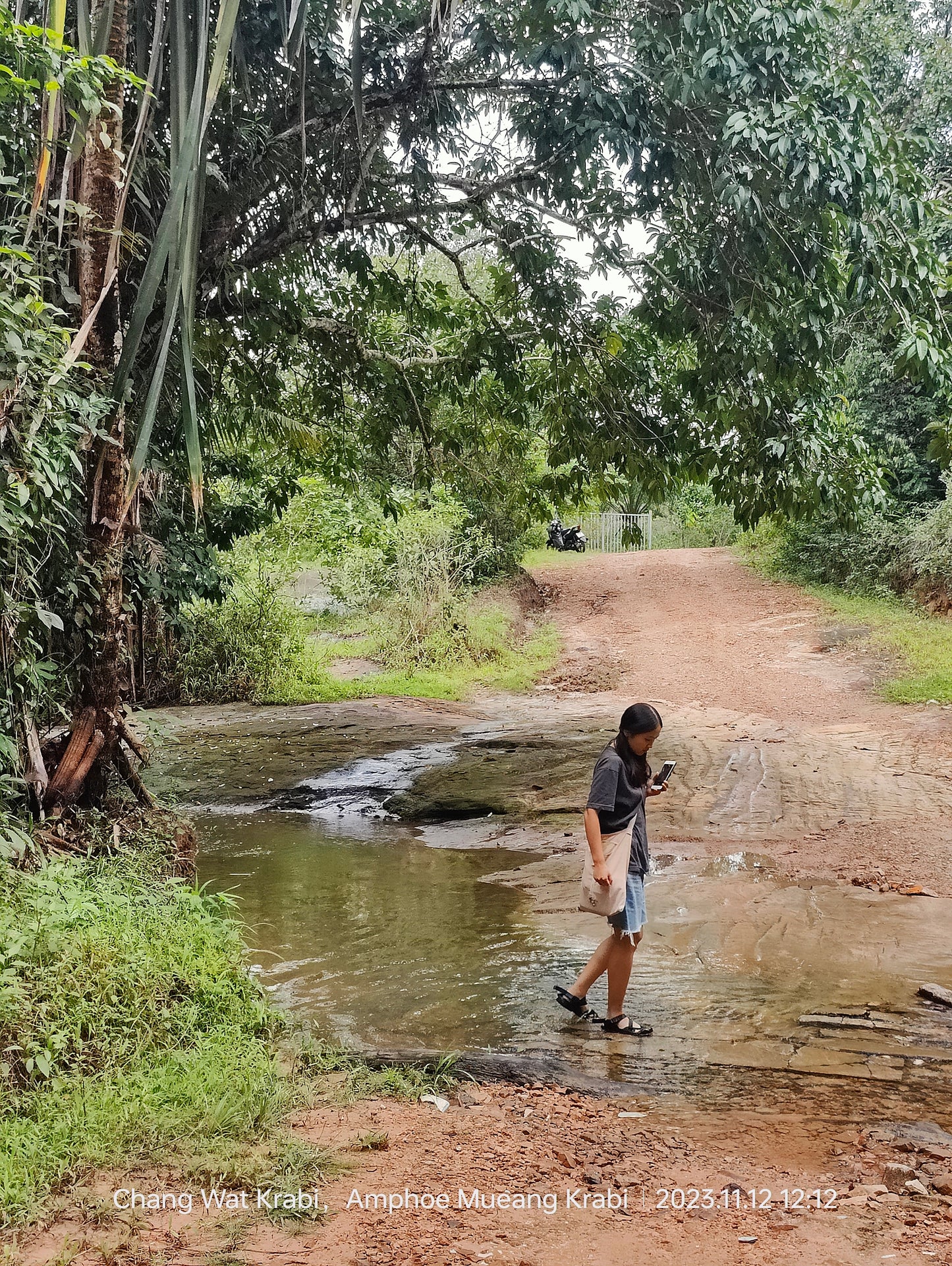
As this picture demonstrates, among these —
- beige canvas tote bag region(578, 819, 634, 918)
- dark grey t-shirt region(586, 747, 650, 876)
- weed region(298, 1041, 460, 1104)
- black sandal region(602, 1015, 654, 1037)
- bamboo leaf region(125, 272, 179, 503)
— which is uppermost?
bamboo leaf region(125, 272, 179, 503)

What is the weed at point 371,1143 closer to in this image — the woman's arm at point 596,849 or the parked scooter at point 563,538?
the woman's arm at point 596,849

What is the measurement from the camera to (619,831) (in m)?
4.67

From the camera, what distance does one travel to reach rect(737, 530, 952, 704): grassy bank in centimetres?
1299

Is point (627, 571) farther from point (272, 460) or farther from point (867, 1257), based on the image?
point (867, 1257)

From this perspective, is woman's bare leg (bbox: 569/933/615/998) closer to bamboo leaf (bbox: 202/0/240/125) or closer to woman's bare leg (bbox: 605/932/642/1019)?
woman's bare leg (bbox: 605/932/642/1019)

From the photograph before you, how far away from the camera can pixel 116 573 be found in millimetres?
5359

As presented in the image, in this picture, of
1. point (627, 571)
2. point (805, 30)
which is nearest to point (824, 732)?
point (805, 30)

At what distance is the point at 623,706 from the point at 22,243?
9910 millimetres

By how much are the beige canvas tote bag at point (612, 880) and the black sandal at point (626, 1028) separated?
1.50 feet

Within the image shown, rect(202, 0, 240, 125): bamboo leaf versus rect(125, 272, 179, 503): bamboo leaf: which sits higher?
rect(202, 0, 240, 125): bamboo leaf

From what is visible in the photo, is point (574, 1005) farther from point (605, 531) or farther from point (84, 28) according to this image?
point (605, 531)

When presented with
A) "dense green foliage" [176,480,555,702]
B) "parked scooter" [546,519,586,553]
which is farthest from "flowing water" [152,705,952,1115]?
"parked scooter" [546,519,586,553]

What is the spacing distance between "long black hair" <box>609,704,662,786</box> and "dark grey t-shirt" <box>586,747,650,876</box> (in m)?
0.03

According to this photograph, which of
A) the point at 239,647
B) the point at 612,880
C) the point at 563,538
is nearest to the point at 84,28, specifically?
the point at 612,880
